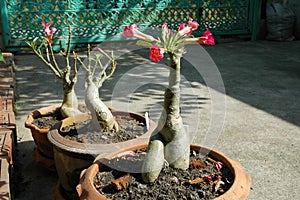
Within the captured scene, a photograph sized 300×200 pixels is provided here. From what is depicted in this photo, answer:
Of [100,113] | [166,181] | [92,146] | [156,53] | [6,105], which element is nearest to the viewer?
[156,53]

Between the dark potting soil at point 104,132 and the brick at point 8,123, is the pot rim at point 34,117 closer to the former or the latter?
the brick at point 8,123

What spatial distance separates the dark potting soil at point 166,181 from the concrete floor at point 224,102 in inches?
21.0

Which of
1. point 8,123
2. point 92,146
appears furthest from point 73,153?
point 8,123

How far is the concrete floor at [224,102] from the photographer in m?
3.07

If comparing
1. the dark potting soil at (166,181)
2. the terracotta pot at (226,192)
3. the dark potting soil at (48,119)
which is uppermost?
the terracotta pot at (226,192)

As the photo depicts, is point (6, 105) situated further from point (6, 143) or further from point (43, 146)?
point (6, 143)

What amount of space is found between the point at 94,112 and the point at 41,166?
3.23ft

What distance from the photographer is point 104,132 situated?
8.23 ft

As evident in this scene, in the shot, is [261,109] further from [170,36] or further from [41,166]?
[170,36]

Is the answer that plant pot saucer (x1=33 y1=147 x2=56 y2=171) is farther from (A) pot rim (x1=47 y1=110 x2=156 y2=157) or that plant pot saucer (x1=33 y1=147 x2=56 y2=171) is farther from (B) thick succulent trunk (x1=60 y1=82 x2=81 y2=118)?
(A) pot rim (x1=47 y1=110 x2=156 y2=157)

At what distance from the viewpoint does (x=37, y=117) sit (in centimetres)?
326

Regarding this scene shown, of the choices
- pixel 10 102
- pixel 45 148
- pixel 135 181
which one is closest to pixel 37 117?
pixel 45 148

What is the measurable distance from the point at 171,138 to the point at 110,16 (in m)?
6.83

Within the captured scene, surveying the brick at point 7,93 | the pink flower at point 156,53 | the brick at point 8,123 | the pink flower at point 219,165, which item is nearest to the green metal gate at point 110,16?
the brick at point 7,93
